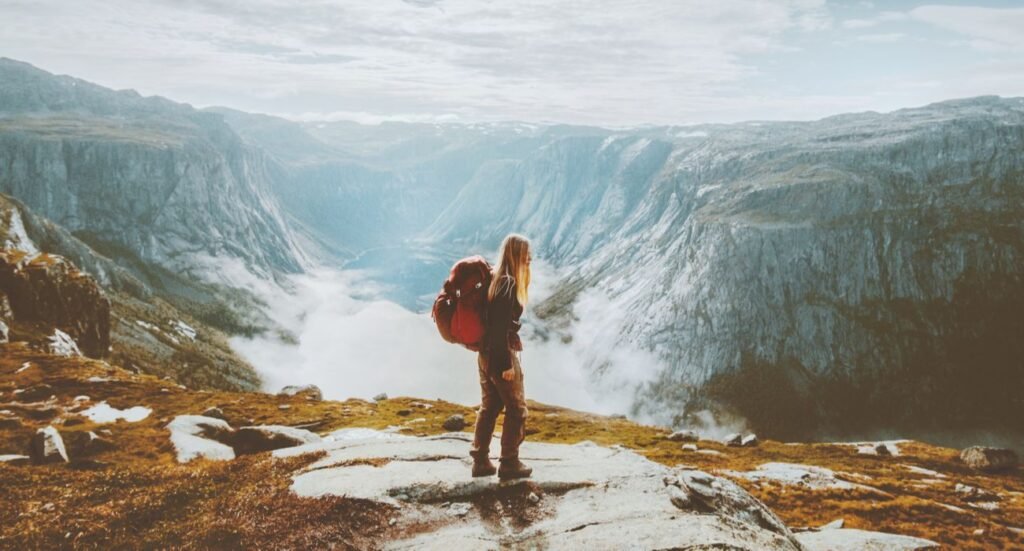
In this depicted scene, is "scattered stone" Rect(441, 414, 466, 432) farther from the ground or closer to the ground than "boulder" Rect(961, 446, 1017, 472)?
farther from the ground

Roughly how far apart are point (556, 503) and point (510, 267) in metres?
6.19

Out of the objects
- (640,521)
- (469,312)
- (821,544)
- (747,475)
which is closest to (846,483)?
(747,475)

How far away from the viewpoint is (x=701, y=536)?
1248 cm

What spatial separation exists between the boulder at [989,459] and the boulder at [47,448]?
119344 mm

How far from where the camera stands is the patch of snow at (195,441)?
1293 inches

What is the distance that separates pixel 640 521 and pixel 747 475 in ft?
123

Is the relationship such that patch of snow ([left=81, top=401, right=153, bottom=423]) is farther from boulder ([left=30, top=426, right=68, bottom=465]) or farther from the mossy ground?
boulder ([left=30, top=426, right=68, bottom=465])

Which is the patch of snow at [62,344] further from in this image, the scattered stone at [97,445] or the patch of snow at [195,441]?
the scattered stone at [97,445]

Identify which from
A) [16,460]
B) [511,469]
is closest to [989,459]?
[511,469]

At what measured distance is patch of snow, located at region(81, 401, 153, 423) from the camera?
4772 centimetres

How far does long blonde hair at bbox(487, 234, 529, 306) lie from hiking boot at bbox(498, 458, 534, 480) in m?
4.61

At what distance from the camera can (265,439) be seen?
2966 cm

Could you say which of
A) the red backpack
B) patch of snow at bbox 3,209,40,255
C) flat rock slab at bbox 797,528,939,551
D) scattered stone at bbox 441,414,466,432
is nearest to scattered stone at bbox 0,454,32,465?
the red backpack

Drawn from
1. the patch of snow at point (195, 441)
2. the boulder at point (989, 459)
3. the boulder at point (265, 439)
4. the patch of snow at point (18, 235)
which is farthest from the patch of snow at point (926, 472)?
the patch of snow at point (18, 235)
